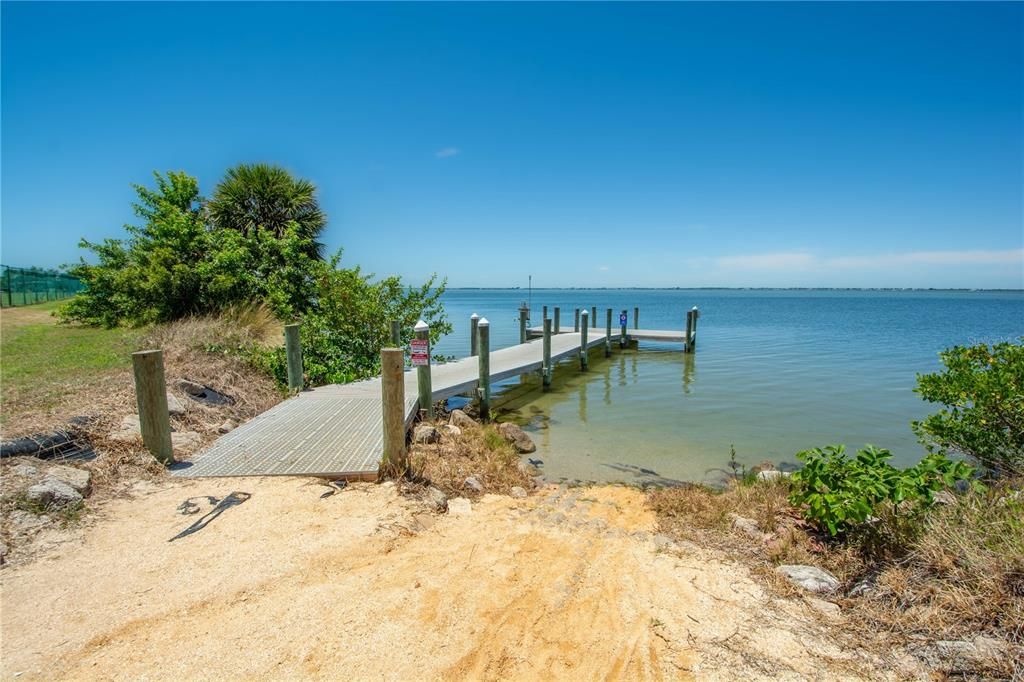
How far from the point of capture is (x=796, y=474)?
4648 mm

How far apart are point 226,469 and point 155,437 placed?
816 millimetres

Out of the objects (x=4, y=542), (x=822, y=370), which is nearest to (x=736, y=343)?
(x=822, y=370)

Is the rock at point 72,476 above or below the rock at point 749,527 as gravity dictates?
above

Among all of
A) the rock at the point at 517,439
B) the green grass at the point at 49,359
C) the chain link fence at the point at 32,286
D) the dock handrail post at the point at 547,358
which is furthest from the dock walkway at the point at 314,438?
the chain link fence at the point at 32,286

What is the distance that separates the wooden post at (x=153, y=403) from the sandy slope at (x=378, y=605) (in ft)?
2.80

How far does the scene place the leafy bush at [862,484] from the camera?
3939 millimetres

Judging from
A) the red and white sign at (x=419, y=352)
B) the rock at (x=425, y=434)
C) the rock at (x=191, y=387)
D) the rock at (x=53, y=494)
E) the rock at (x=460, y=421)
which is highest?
the red and white sign at (x=419, y=352)

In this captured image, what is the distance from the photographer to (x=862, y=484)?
164 inches

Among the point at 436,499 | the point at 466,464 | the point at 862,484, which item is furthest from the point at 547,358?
the point at 862,484

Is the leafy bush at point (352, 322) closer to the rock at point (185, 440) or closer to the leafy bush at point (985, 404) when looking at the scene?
the rock at point (185, 440)

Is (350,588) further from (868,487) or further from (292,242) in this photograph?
(292,242)

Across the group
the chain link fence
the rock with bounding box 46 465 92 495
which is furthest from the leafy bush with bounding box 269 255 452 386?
the chain link fence

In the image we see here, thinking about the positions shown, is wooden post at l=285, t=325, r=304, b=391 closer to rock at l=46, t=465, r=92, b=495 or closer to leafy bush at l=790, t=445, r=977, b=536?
rock at l=46, t=465, r=92, b=495

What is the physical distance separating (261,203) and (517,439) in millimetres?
14361
